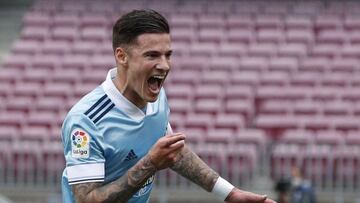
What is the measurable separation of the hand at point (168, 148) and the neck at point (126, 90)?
59cm

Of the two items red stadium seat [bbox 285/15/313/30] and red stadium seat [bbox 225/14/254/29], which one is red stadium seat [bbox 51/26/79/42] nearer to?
red stadium seat [bbox 225/14/254/29]

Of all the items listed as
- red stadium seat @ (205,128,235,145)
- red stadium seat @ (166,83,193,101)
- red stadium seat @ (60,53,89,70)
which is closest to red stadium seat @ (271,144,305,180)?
red stadium seat @ (205,128,235,145)

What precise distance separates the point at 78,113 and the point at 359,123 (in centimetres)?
1114

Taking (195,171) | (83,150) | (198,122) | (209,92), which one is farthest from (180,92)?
(83,150)

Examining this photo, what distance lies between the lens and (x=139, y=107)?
17.0 feet

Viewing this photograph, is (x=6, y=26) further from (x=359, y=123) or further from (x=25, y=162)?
(x=359, y=123)

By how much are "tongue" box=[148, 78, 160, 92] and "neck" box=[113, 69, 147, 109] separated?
0.23m

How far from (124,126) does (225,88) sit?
11.8 meters

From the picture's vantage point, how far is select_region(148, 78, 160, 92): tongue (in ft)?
15.8

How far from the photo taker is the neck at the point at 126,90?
5.07 metres

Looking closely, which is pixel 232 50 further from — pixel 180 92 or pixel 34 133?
pixel 34 133

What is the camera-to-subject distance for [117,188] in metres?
4.84

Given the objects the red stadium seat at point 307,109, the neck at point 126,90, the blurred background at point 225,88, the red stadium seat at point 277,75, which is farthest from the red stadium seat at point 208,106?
the neck at point 126,90

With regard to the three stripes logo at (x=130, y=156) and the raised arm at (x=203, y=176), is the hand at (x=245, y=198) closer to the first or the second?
the raised arm at (x=203, y=176)
